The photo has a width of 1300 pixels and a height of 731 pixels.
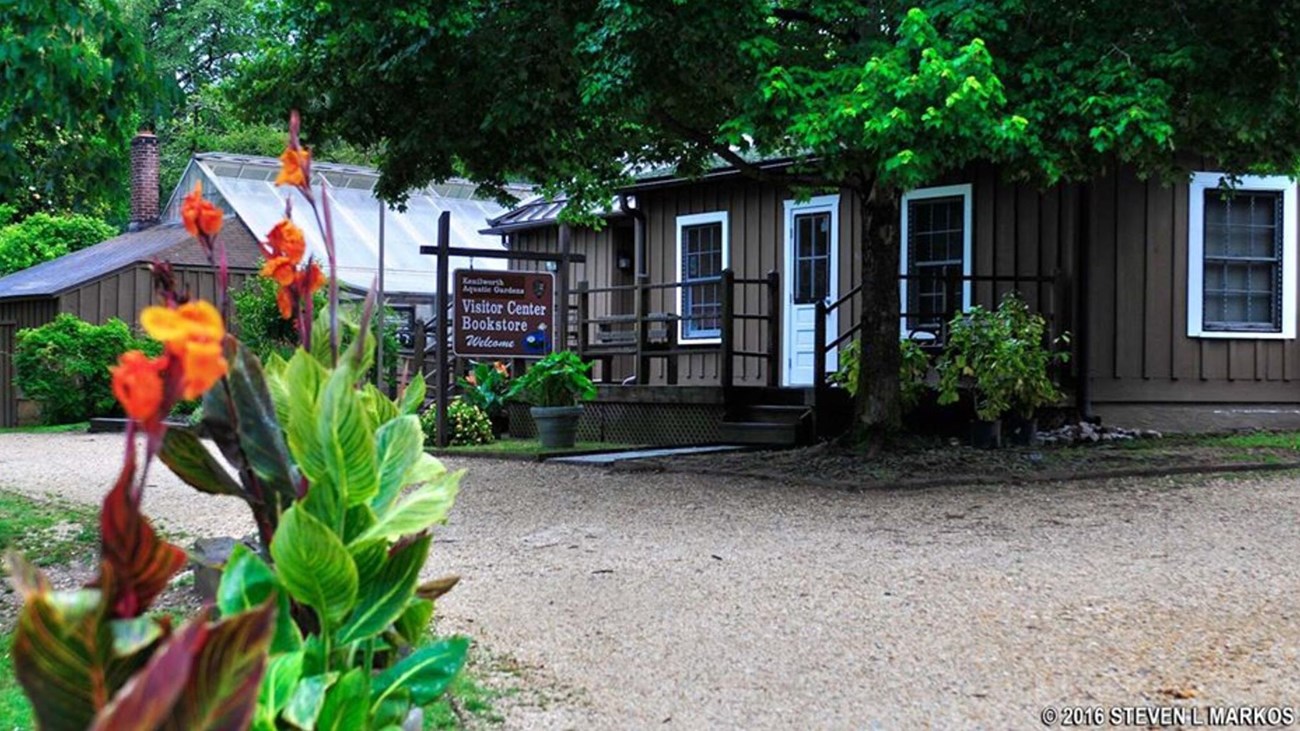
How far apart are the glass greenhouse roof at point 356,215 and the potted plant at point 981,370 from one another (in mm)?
14219

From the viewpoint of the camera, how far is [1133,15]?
9672mm

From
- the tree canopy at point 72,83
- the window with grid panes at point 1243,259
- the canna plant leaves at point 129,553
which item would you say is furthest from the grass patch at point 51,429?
the canna plant leaves at point 129,553

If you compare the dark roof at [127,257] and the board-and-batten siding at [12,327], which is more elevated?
the dark roof at [127,257]

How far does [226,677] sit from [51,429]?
2364 centimetres

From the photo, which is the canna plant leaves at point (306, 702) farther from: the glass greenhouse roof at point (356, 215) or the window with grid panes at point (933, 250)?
the glass greenhouse roof at point (356, 215)

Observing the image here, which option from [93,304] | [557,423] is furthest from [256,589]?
[93,304]

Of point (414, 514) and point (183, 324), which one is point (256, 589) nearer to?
point (414, 514)

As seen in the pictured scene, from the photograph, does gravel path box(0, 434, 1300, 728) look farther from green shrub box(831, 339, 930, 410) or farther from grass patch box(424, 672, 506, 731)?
green shrub box(831, 339, 930, 410)

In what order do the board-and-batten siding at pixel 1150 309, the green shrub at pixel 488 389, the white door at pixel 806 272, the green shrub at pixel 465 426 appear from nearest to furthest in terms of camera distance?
1. the board-and-batten siding at pixel 1150 309
2. the green shrub at pixel 465 426
3. the white door at pixel 806 272
4. the green shrub at pixel 488 389

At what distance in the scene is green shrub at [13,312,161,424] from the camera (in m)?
23.6

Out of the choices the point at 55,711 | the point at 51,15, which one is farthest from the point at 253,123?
the point at 55,711

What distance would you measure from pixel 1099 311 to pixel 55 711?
1373 centimetres

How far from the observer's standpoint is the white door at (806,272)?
16266mm

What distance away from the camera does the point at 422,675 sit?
93.3 inches
